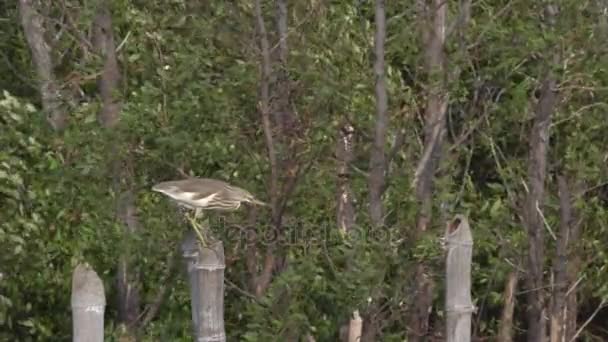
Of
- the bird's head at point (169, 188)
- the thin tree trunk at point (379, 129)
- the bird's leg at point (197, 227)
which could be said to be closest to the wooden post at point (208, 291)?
the bird's leg at point (197, 227)

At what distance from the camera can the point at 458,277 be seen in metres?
5.54

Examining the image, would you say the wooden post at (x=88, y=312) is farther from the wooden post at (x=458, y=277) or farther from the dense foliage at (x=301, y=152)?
the dense foliage at (x=301, y=152)

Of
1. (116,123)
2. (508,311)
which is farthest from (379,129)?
(508,311)

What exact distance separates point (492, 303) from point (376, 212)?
6.67ft

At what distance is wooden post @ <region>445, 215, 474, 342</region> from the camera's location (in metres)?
5.50

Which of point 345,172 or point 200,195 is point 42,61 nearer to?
point 345,172

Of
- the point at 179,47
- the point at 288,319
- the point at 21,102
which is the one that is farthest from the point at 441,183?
the point at 21,102

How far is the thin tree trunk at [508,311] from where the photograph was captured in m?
8.27

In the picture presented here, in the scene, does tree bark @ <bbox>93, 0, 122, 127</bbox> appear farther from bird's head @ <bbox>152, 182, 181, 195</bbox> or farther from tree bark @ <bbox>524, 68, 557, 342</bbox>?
tree bark @ <bbox>524, 68, 557, 342</bbox>

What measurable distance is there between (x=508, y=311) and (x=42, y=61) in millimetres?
3034

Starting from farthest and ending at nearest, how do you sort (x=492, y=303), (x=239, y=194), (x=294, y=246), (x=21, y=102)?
1. (x=492, y=303)
2. (x=21, y=102)
3. (x=294, y=246)
4. (x=239, y=194)

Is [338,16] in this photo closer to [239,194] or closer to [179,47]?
A: [179,47]

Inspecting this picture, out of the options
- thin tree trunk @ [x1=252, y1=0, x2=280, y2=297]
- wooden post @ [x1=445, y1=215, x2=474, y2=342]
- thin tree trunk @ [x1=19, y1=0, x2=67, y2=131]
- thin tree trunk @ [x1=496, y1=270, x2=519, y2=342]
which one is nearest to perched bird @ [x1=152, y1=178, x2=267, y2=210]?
wooden post @ [x1=445, y1=215, x2=474, y2=342]

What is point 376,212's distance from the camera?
655 cm
